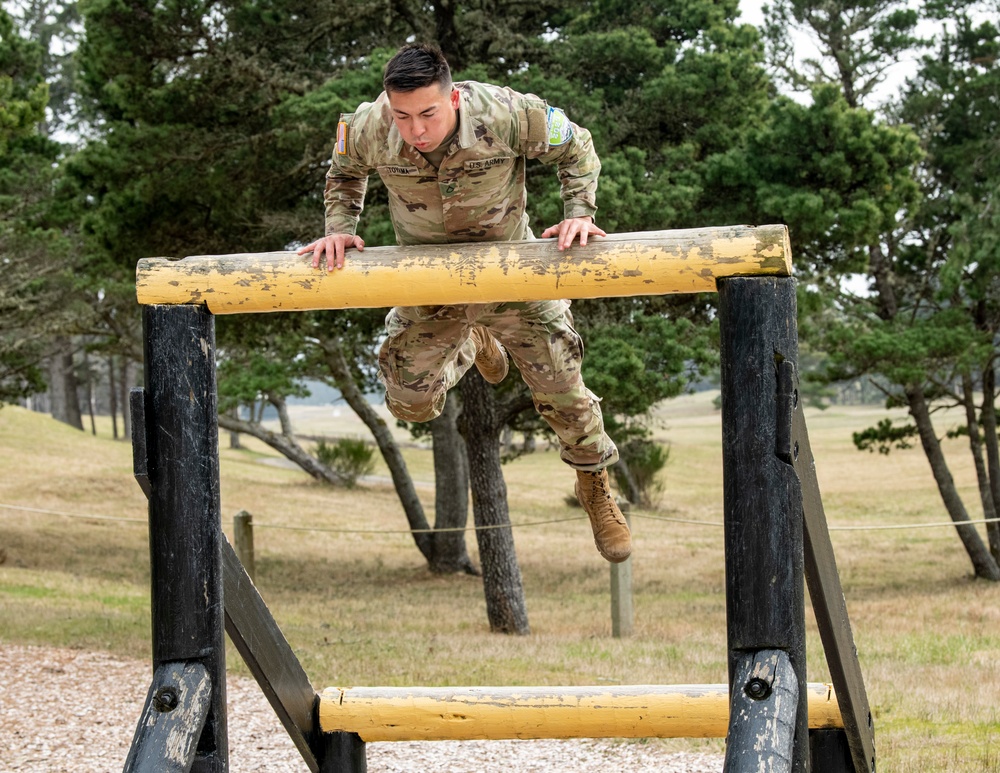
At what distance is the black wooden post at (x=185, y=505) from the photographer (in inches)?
99.5

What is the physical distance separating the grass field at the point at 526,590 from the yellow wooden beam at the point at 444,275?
348 cm

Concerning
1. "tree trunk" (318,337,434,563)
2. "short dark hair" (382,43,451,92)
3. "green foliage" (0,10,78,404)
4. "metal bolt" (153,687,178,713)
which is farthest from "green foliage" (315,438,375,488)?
"metal bolt" (153,687,178,713)

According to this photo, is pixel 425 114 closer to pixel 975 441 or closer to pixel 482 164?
pixel 482 164

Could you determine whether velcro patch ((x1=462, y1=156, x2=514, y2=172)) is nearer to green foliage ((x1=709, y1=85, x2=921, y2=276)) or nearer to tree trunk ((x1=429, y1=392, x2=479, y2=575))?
green foliage ((x1=709, y1=85, x2=921, y2=276))

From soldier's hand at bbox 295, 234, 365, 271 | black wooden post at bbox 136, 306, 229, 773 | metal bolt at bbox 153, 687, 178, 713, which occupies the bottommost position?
metal bolt at bbox 153, 687, 178, 713

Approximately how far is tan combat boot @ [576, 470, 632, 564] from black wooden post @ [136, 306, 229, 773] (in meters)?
1.65

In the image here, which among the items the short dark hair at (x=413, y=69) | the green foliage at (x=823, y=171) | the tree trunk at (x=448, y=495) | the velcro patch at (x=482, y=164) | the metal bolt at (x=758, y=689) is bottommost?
the tree trunk at (x=448, y=495)

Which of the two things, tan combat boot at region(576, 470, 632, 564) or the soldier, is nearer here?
the soldier

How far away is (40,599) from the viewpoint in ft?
37.1

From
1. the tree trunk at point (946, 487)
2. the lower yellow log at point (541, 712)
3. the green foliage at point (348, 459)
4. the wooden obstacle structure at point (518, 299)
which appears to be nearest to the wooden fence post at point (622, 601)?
the tree trunk at point (946, 487)

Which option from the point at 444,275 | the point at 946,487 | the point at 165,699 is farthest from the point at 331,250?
the point at 946,487

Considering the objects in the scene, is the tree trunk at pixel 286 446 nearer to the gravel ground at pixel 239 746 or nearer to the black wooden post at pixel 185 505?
the gravel ground at pixel 239 746

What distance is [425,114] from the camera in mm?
2904

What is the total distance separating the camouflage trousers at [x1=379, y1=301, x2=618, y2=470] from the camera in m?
3.56
